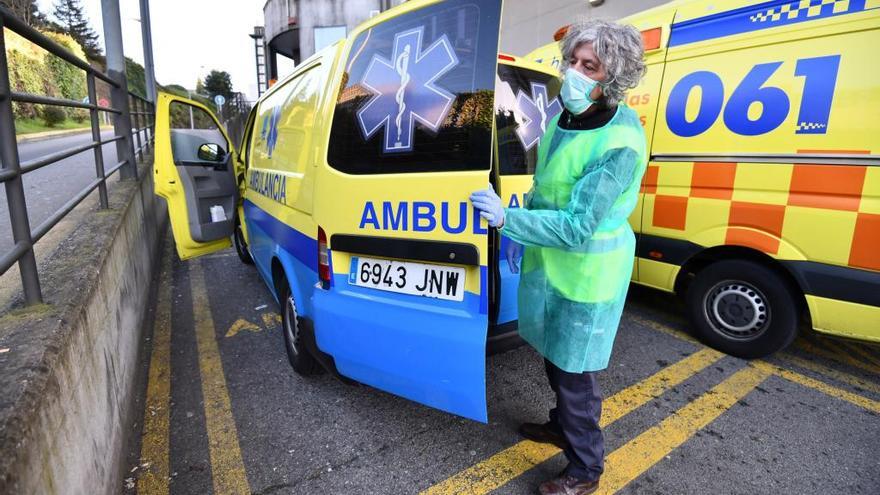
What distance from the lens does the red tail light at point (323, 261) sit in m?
2.23

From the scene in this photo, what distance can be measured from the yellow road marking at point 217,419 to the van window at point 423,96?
1.43m

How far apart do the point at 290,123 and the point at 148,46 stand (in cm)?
1052

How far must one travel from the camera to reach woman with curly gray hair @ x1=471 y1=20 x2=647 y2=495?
1624 millimetres

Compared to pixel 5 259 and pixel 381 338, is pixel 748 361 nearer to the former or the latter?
pixel 381 338

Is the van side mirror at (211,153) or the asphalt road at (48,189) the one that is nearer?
the asphalt road at (48,189)

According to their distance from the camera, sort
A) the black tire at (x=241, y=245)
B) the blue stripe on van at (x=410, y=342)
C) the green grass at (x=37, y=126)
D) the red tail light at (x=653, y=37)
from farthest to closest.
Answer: the green grass at (x=37, y=126) → the black tire at (x=241, y=245) → the red tail light at (x=653, y=37) → the blue stripe on van at (x=410, y=342)

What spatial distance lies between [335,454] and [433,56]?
1.81 meters

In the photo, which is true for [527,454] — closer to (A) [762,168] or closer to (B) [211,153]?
(A) [762,168]

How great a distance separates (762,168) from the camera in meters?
2.88

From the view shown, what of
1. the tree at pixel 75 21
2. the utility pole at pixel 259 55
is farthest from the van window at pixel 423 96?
the tree at pixel 75 21

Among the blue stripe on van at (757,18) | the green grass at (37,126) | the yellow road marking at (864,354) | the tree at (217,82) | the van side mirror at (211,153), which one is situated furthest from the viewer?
the tree at (217,82)

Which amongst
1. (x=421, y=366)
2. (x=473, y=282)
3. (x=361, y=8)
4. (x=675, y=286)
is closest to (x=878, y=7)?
(x=675, y=286)

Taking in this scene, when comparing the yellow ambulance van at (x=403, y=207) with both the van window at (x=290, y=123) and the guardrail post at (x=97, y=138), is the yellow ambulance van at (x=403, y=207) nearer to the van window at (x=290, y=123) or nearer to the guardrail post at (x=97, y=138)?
the van window at (x=290, y=123)

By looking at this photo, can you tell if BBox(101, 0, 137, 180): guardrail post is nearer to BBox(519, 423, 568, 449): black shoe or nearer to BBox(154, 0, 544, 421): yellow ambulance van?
BBox(154, 0, 544, 421): yellow ambulance van
